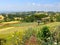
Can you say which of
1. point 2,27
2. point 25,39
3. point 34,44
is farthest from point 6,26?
point 34,44

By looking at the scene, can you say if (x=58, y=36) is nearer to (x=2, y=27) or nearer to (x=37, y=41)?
(x=37, y=41)

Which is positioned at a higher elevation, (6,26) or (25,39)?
(25,39)

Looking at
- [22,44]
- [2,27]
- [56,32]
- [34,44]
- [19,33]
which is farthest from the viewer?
[2,27]

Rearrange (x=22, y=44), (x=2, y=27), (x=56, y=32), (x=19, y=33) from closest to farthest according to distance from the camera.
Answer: (x=22, y=44), (x=56, y=32), (x=19, y=33), (x=2, y=27)

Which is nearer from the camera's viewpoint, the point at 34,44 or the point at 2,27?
the point at 34,44

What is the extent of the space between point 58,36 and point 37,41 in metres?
0.72

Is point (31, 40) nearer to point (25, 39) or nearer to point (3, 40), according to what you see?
point (25, 39)

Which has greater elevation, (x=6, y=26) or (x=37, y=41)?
(x=37, y=41)

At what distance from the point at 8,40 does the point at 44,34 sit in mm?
1167

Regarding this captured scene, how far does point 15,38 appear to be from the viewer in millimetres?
6500

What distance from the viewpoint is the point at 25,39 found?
6109 mm

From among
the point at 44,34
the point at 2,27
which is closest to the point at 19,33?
the point at 44,34

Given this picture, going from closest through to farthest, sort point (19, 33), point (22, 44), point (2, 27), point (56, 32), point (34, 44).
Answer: point (34, 44) < point (22, 44) < point (56, 32) < point (19, 33) < point (2, 27)

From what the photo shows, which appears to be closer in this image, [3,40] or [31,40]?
[31,40]
